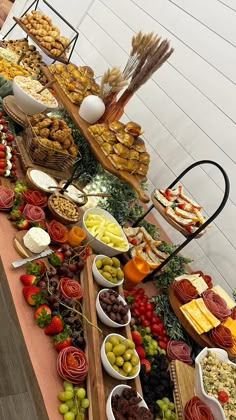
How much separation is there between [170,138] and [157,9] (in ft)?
4.59

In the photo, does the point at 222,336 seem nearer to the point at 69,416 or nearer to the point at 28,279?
the point at 69,416

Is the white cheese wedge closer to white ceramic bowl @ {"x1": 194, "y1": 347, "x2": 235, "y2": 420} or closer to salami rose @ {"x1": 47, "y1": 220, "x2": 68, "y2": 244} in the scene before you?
salami rose @ {"x1": 47, "y1": 220, "x2": 68, "y2": 244}

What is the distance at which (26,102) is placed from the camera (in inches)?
105

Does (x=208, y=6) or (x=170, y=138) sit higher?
(x=208, y=6)

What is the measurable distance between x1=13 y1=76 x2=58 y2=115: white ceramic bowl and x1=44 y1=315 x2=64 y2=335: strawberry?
1.61 m

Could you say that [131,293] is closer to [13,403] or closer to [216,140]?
[13,403]

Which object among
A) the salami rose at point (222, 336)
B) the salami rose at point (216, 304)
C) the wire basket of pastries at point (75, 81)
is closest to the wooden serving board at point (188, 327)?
the salami rose at point (222, 336)

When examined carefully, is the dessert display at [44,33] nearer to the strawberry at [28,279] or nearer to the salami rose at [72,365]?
the strawberry at [28,279]

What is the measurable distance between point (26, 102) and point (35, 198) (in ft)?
2.80

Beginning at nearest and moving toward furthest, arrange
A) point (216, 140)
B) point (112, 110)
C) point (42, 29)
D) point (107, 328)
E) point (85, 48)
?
point (107, 328), point (112, 110), point (216, 140), point (42, 29), point (85, 48)

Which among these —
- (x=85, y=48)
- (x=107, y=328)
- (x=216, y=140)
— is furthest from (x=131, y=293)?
(x=85, y=48)

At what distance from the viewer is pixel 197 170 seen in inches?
123

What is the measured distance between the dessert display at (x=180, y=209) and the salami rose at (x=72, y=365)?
0.96 metres

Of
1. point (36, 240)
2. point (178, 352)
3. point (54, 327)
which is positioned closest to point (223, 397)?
point (178, 352)
